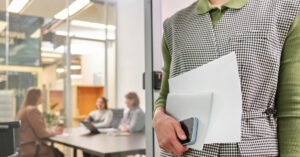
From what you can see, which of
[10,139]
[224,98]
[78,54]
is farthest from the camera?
[78,54]

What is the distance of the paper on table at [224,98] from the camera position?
61cm

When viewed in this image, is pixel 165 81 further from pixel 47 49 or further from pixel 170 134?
pixel 47 49

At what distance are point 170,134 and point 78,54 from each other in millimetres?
802

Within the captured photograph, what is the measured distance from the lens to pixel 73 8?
1.30 meters

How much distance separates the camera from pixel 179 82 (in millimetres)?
731

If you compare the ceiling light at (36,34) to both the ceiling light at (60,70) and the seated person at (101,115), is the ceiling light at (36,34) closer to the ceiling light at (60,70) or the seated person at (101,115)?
the ceiling light at (60,70)

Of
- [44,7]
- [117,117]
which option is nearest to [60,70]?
[44,7]

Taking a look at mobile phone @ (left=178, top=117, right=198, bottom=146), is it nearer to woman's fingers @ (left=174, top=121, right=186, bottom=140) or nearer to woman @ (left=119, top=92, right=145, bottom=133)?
woman's fingers @ (left=174, top=121, right=186, bottom=140)

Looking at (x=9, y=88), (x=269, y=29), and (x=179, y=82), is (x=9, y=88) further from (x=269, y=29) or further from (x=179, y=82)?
(x=269, y=29)

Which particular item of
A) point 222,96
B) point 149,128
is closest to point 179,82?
point 222,96

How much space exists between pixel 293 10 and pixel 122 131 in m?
1.10

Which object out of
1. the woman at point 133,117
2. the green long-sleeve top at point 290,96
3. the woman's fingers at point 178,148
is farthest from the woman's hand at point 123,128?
the green long-sleeve top at point 290,96

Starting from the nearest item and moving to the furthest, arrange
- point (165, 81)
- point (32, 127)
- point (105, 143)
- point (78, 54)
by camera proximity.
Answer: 1. point (165, 81)
2. point (32, 127)
3. point (78, 54)
4. point (105, 143)

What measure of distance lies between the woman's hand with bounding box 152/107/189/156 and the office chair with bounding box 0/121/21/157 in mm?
569
